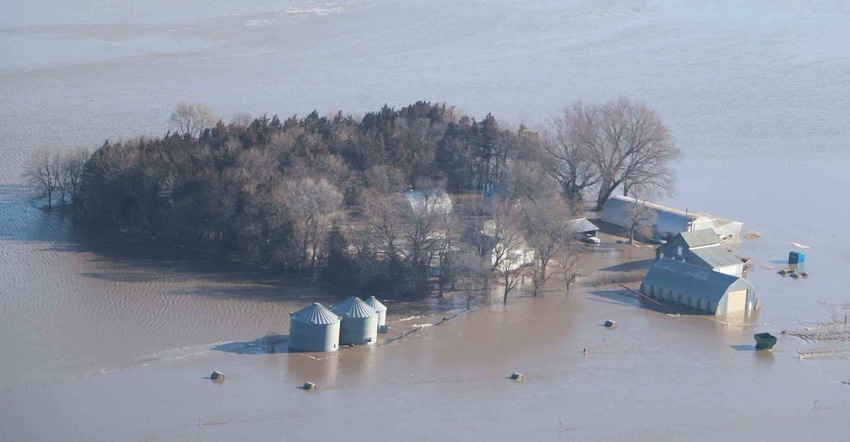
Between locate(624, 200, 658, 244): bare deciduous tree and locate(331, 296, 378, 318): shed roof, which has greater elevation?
locate(624, 200, 658, 244): bare deciduous tree

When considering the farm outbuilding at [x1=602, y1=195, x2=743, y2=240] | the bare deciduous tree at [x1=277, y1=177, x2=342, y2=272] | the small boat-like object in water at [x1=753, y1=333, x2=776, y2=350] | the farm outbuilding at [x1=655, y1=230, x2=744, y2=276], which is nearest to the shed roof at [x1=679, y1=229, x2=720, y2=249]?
the farm outbuilding at [x1=655, y1=230, x2=744, y2=276]

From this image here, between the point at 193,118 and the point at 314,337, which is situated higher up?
the point at 193,118

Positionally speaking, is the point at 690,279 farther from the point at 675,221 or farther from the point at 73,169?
the point at 73,169

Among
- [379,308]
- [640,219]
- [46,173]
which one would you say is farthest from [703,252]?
[46,173]

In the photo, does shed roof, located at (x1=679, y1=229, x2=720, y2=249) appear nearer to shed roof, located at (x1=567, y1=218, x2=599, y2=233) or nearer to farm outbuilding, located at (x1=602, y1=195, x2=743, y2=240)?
farm outbuilding, located at (x1=602, y1=195, x2=743, y2=240)

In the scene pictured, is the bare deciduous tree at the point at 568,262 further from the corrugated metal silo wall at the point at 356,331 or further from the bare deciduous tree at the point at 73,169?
the bare deciduous tree at the point at 73,169

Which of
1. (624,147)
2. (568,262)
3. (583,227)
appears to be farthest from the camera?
(624,147)

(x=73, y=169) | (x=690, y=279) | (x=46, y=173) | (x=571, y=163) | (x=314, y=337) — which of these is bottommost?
(x=314, y=337)
